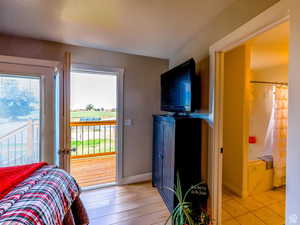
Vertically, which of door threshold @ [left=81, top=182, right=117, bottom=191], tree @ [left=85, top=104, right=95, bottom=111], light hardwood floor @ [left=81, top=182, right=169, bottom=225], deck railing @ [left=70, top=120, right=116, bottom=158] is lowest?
light hardwood floor @ [left=81, top=182, right=169, bottom=225]

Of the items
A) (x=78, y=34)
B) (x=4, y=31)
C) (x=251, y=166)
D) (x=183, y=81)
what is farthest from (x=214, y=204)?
(x=4, y=31)

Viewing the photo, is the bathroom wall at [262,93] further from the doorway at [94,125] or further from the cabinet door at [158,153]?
the doorway at [94,125]

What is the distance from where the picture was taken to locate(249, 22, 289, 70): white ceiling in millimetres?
1832

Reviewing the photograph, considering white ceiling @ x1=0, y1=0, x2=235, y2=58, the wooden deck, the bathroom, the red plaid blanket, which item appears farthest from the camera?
the wooden deck

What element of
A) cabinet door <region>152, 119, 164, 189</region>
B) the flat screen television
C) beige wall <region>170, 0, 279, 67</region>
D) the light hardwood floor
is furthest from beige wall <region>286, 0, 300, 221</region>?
cabinet door <region>152, 119, 164, 189</region>

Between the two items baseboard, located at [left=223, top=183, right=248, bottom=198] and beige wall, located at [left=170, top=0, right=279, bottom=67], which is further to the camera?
baseboard, located at [left=223, top=183, right=248, bottom=198]

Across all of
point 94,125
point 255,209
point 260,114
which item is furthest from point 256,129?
point 94,125

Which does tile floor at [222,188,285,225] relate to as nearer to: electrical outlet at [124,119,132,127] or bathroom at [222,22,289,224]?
bathroom at [222,22,289,224]

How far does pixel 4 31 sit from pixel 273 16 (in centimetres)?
282

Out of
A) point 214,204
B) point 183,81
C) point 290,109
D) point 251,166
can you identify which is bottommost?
point 214,204

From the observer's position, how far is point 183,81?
1.91 metres

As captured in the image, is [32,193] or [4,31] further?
[4,31]

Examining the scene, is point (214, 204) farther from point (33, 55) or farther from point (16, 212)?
point (33, 55)

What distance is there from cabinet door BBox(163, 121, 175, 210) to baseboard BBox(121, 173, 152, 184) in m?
0.80
